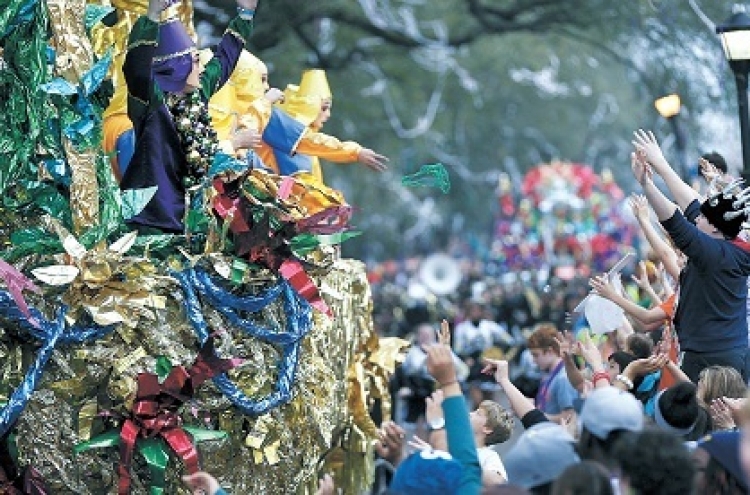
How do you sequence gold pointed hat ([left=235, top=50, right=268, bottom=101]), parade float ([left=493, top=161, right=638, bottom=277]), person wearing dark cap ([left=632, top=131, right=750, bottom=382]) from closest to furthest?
person wearing dark cap ([left=632, top=131, right=750, bottom=382]), gold pointed hat ([left=235, top=50, right=268, bottom=101]), parade float ([left=493, top=161, right=638, bottom=277])

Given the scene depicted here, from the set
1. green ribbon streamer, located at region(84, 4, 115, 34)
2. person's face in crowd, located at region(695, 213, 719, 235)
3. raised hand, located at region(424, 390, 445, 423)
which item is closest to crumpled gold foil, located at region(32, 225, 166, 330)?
green ribbon streamer, located at region(84, 4, 115, 34)

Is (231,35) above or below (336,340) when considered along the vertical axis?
above

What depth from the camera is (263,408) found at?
997cm

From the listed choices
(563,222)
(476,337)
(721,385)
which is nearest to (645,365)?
(721,385)

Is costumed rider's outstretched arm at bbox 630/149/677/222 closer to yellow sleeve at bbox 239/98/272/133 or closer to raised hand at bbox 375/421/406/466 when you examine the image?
yellow sleeve at bbox 239/98/272/133

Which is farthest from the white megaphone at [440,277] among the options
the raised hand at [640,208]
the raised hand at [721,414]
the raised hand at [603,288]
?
the raised hand at [721,414]

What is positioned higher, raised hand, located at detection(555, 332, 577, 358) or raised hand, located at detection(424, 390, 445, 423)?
raised hand, located at detection(424, 390, 445, 423)

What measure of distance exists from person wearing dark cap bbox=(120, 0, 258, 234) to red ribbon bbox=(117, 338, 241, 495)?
0.93m

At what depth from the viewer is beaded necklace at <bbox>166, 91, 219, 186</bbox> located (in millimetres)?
10367

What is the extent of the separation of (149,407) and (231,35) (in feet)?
7.34

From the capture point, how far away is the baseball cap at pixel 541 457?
719 cm

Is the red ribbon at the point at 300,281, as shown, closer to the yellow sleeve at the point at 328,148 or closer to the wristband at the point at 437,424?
the wristband at the point at 437,424

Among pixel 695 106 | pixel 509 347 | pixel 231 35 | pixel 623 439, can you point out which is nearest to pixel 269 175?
pixel 231 35

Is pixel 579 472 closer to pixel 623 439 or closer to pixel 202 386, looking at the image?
pixel 623 439
